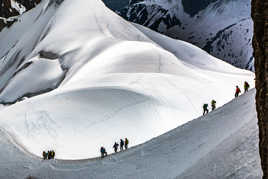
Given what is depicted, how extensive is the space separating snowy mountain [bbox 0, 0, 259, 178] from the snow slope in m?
0.08

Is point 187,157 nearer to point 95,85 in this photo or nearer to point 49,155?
point 49,155

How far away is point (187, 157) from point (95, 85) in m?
23.2

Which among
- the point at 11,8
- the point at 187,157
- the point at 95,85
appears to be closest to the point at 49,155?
the point at 187,157

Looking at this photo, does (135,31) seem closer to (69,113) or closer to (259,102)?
(69,113)

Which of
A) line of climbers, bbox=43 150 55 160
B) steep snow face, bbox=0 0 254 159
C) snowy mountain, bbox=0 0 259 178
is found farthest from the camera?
steep snow face, bbox=0 0 254 159

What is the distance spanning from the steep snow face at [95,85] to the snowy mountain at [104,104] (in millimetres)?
89

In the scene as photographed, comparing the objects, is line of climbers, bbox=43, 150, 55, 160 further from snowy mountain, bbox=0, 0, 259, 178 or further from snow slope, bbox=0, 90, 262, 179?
snow slope, bbox=0, 90, 262, 179

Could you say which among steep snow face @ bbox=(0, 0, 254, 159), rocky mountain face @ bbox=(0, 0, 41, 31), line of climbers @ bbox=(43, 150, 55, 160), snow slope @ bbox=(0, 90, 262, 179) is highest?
snow slope @ bbox=(0, 90, 262, 179)

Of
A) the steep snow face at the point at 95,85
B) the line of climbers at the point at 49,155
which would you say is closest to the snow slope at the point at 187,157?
the line of climbers at the point at 49,155

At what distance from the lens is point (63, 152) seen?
25.4 metres

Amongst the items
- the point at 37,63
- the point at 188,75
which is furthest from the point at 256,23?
the point at 37,63

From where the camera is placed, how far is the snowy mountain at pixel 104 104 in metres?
18.4

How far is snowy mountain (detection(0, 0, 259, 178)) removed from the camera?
1842 centimetres

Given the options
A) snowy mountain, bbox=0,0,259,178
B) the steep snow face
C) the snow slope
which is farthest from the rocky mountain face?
the snow slope
